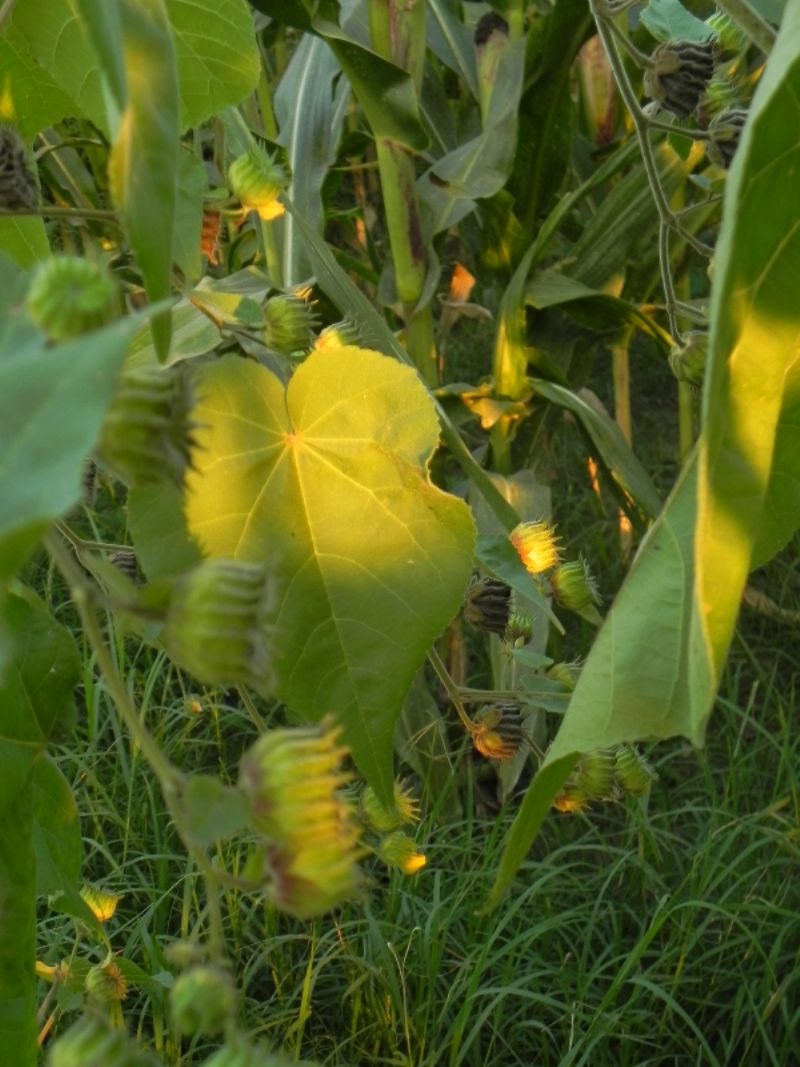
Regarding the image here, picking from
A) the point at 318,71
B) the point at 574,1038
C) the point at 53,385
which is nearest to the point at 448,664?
the point at 574,1038

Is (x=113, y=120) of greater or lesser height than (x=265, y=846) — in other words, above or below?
above

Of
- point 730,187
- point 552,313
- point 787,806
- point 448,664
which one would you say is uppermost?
point 730,187

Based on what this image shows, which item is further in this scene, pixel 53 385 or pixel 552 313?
pixel 552 313

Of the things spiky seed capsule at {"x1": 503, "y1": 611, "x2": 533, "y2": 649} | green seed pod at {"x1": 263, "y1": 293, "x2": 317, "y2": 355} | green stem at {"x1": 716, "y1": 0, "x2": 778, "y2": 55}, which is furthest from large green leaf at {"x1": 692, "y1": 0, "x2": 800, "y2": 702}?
spiky seed capsule at {"x1": 503, "y1": 611, "x2": 533, "y2": 649}

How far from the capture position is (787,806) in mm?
1483

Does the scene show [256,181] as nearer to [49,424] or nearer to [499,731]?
[499,731]

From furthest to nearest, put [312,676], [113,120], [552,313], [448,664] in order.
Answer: [552,313] < [448,664] < [312,676] < [113,120]

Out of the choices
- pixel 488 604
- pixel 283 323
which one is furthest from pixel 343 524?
pixel 488 604

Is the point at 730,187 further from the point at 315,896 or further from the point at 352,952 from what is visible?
the point at 352,952

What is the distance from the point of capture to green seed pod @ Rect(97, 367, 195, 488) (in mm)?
279

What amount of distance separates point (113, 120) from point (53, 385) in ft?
0.46

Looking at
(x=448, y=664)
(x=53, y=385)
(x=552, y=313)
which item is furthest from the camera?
(x=552, y=313)

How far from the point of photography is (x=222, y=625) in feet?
0.92

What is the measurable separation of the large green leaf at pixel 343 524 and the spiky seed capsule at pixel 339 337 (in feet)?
0.25
